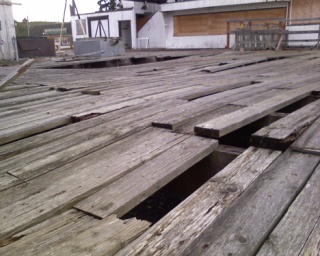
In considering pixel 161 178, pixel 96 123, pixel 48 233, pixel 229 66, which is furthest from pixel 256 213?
pixel 229 66

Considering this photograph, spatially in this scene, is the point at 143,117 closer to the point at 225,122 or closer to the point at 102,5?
the point at 225,122

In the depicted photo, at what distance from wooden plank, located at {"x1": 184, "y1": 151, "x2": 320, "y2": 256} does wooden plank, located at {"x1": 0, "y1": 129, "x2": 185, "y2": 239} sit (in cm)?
58

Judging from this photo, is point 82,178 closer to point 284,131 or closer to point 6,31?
point 284,131

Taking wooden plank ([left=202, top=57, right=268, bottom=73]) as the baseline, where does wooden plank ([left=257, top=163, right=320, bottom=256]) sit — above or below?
below

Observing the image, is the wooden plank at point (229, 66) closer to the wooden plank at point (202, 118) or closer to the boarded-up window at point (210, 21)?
the wooden plank at point (202, 118)

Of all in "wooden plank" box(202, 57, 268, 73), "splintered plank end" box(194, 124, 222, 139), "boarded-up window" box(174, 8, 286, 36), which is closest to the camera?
"splintered plank end" box(194, 124, 222, 139)

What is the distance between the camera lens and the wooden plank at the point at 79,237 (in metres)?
1.12

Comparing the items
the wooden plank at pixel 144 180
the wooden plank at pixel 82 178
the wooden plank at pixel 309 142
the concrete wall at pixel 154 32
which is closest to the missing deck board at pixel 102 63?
the wooden plank at pixel 82 178

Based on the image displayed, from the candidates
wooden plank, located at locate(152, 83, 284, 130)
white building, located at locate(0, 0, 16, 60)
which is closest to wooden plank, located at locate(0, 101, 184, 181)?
wooden plank, located at locate(152, 83, 284, 130)

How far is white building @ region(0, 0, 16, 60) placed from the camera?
14047 millimetres

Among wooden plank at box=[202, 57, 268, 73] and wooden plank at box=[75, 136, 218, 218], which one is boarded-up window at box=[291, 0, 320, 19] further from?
wooden plank at box=[75, 136, 218, 218]

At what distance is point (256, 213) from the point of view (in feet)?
4.29

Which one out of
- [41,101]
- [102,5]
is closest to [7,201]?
[41,101]

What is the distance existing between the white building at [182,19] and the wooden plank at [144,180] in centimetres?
1625
